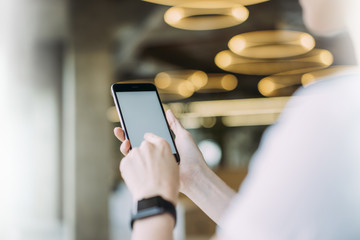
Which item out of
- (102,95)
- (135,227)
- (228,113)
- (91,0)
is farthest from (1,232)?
(228,113)

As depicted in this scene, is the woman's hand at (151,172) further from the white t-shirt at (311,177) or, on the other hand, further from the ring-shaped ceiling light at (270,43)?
the ring-shaped ceiling light at (270,43)

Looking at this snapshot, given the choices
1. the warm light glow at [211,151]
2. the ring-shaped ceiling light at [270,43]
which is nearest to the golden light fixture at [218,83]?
the warm light glow at [211,151]

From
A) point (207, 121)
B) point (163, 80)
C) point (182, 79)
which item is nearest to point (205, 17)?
point (182, 79)

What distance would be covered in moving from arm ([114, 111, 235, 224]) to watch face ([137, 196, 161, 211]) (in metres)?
0.29

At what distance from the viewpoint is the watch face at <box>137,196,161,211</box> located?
2.41ft

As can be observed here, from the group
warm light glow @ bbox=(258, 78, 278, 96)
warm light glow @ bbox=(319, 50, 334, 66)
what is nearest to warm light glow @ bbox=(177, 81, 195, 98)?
warm light glow @ bbox=(258, 78, 278, 96)

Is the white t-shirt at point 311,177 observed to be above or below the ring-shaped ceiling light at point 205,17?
below

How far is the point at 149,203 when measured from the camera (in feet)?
2.42

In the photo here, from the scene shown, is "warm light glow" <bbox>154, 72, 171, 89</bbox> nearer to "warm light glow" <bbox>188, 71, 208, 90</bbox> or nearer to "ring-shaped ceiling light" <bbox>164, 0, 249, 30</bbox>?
"warm light glow" <bbox>188, 71, 208, 90</bbox>

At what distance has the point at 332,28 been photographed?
785 mm

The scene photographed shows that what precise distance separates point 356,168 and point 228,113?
15.5 m

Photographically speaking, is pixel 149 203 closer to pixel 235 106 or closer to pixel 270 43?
pixel 270 43

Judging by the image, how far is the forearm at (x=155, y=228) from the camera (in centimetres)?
72

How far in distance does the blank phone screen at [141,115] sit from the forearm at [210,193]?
0.09 metres
